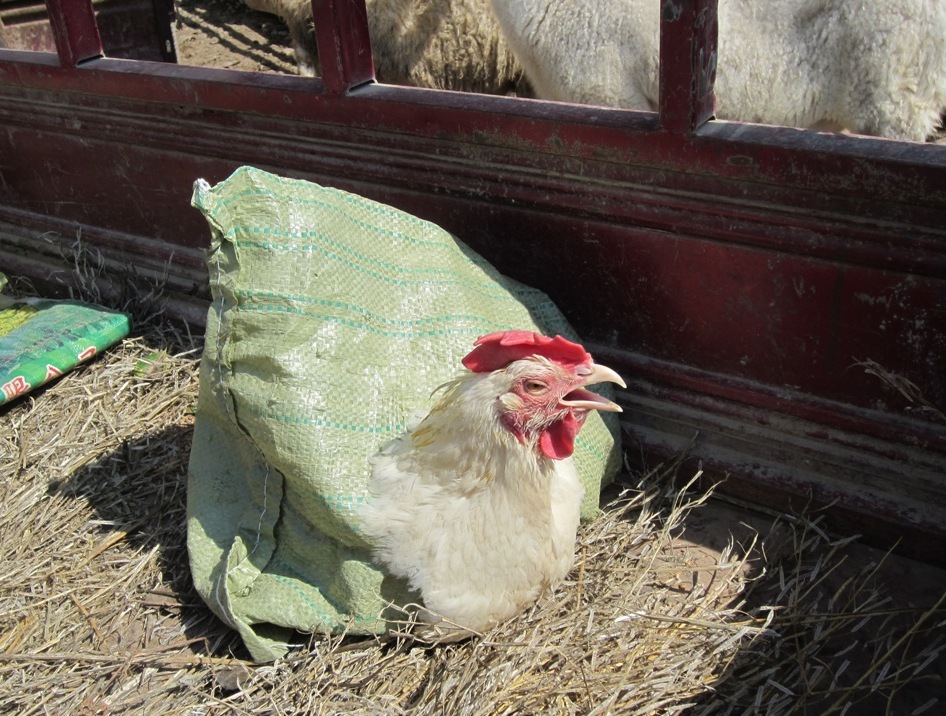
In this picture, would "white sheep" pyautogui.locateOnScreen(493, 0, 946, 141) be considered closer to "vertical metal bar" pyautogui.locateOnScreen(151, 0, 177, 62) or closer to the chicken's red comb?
the chicken's red comb

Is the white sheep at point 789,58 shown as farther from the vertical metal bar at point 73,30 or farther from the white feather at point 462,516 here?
the white feather at point 462,516

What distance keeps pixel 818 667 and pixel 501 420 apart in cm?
101

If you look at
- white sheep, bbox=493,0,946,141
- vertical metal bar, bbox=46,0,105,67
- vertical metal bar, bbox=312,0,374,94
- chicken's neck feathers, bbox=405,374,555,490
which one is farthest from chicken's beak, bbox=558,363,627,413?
vertical metal bar, bbox=46,0,105,67

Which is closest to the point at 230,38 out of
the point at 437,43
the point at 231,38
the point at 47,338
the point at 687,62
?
the point at 231,38

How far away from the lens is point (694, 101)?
240 centimetres

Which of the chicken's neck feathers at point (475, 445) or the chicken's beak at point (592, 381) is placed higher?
the chicken's beak at point (592, 381)

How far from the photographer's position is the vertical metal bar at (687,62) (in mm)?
2320

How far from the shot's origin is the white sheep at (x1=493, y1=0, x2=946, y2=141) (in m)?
3.77

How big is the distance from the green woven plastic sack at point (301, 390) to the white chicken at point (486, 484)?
4.1 inches

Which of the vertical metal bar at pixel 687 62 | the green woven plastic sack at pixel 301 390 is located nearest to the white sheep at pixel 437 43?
the green woven plastic sack at pixel 301 390

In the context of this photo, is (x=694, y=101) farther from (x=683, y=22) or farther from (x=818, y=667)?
(x=818, y=667)

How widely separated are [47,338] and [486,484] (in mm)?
2321

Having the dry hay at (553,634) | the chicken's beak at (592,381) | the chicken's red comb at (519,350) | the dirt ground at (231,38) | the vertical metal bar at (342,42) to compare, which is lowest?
the dry hay at (553,634)

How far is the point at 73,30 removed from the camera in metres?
3.64
